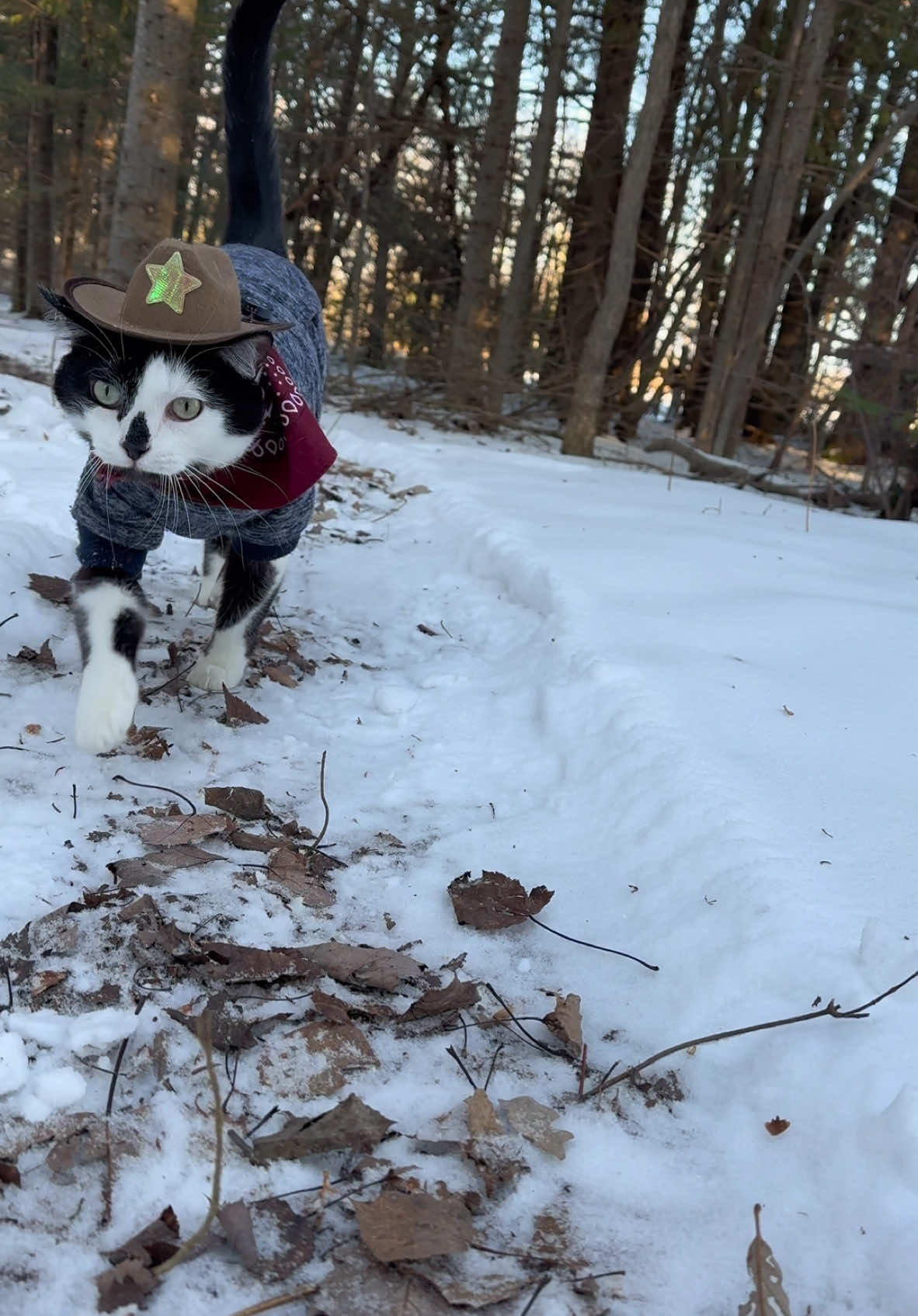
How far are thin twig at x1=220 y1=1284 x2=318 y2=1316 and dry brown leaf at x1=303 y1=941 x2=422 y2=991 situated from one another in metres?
0.55

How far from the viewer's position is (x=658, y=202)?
1124 cm

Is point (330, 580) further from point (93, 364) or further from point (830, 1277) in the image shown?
point (830, 1277)

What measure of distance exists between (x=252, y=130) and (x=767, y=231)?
6.01 meters

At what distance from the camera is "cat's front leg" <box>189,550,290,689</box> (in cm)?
270

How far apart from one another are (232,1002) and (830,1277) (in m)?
0.87

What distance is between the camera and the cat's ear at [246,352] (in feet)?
6.84

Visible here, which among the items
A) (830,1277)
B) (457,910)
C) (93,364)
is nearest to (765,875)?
(457,910)

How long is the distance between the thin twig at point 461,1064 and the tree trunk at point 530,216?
782 cm

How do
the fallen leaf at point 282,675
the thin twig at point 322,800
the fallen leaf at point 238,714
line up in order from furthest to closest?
the fallen leaf at point 282,675
the fallen leaf at point 238,714
the thin twig at point 322,800

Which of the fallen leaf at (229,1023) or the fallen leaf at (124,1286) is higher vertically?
the fallen leaf at (124,1286)

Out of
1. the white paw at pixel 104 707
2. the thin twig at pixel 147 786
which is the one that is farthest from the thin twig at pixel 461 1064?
the white paw at pixel 104 707

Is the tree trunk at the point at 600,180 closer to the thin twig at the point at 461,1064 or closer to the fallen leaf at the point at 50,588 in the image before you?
the fallen leaf at the point at 50,588

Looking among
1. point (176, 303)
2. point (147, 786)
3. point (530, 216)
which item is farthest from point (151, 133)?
point (147, 786)

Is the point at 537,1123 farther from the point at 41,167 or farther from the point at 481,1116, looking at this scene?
the point at 41,167
